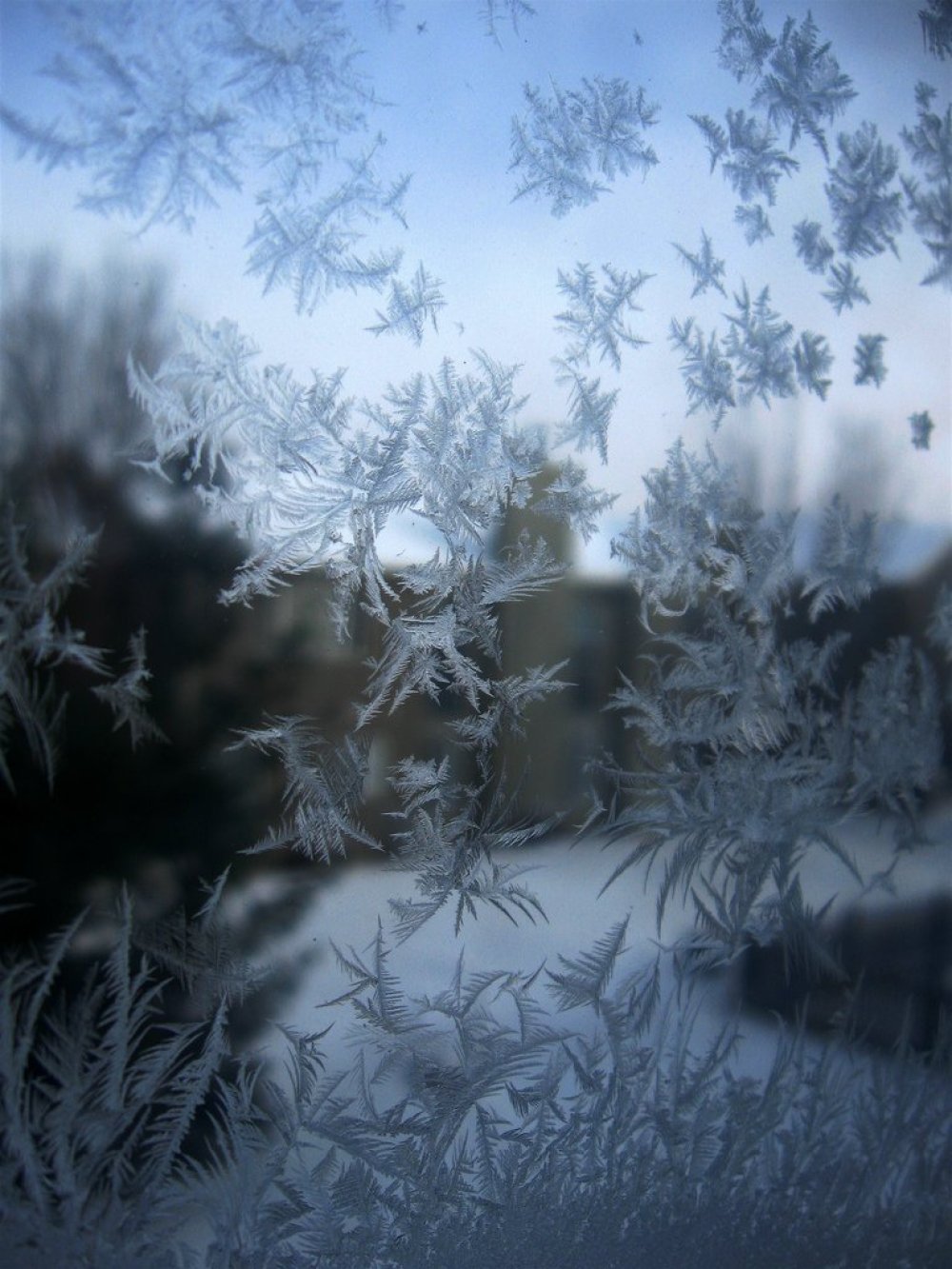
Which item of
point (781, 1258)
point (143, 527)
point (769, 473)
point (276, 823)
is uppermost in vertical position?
point (769, 473)

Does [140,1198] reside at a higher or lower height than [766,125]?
lower

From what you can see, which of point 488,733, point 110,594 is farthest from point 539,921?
point 110,594

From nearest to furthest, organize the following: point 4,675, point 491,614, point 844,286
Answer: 1. point 4,675
2. point 491,614
3. point 844,286

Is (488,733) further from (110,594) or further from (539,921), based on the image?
(110,594)

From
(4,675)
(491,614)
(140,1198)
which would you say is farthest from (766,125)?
(140,1198)

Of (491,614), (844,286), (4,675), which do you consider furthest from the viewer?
(844,286)

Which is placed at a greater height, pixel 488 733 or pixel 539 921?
pixel 488 733

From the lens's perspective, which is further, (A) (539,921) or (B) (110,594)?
(A) (539,921)

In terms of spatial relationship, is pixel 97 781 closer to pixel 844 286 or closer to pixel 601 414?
pixel 601 414
